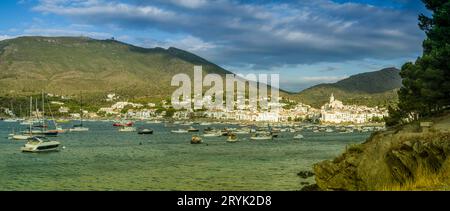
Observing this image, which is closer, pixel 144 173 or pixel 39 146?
pixel 144 173

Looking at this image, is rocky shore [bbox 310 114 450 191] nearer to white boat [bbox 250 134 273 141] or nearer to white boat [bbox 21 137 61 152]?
white boat [bbox 21 137 61 152]

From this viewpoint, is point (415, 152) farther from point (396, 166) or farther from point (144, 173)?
point (144, 173)

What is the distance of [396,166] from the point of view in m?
18.5

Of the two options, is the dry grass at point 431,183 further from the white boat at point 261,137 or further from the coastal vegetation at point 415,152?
Result: the white boat at point 261,137

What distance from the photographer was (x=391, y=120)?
5484 centimetres

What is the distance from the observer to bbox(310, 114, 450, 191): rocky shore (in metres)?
13.4

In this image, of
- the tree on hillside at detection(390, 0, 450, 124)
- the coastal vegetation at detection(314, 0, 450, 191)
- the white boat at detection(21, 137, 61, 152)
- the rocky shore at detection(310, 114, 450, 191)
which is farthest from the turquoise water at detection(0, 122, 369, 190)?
the tree on hillside at detection(390, 0, 450, 124)

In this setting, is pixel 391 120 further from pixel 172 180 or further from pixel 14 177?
pixel 14 177

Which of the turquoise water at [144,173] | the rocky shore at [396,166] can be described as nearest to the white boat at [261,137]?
the turquoise water at [144,173]

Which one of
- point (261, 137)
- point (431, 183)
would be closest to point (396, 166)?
point (431, 183)

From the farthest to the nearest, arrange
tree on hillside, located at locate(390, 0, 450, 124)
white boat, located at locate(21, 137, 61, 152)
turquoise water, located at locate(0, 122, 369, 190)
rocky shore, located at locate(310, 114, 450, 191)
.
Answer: white boat, located at locate(21, 137, 61, 152) → turquoise water, located at locate(0, 122, 369, 190) → tree on hillside, located at locate(390, 0, 450, 124) → rocky shore, located at locate(310, 114, 450, 191)
